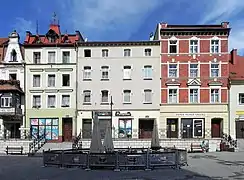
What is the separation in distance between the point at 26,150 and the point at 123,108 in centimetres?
1180

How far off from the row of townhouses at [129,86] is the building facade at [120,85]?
0.11m

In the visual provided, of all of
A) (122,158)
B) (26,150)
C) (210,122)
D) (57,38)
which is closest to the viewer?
(122,158)

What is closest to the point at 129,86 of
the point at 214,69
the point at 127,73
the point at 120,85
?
the point at 120,85

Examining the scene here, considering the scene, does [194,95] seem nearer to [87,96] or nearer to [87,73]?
[87,96]

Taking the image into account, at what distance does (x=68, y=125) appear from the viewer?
4284 centimetres

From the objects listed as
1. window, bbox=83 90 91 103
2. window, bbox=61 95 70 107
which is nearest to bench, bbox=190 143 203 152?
window, bbox=83 90 91 103

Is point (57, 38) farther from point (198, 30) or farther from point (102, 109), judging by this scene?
point (198, 30)

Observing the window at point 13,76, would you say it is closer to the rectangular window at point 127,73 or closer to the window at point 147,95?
the rectangular window at point 127,73

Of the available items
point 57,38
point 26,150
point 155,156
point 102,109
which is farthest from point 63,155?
point 57,38

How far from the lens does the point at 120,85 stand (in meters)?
42.6

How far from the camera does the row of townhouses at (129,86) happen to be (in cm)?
4181

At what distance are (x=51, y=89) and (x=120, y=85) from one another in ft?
25.5

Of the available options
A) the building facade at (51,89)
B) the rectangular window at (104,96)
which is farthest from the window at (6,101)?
the rectangular window at (104,96)

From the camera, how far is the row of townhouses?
41812 mm
